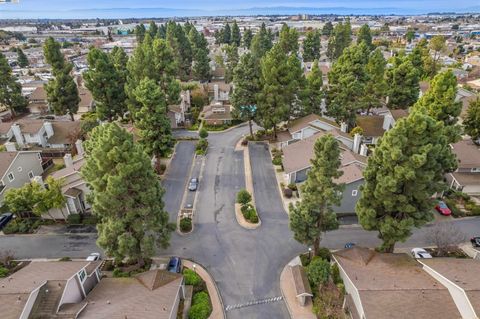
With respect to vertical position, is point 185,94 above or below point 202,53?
below

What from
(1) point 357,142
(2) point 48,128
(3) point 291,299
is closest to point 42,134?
(2) point 48,128

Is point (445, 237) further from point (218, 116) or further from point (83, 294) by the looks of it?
point (218, 116)

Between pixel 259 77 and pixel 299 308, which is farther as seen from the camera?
pixel 259 77

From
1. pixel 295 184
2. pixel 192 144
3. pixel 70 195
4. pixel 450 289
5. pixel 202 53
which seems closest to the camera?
pixel 450 289

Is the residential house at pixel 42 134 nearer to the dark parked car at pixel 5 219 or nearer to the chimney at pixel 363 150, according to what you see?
the dark parked car at pixel 5 219

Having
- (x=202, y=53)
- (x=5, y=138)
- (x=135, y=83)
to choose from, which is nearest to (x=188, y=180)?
(x=135, y=83)

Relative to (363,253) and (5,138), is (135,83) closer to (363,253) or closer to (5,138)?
(5,138)

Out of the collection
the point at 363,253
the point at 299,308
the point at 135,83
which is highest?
the point at 135,83

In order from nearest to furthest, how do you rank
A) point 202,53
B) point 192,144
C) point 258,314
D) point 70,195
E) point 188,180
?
point 258,314 < point 70,195 < point 188,180 < point 192,144 < point 202,53
